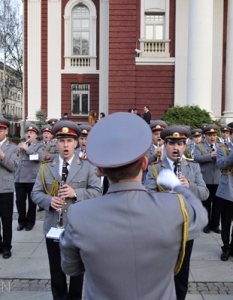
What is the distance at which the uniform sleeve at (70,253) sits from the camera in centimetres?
196

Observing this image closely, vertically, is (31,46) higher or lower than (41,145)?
higher

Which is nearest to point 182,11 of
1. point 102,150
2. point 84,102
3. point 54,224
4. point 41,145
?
point 84,102

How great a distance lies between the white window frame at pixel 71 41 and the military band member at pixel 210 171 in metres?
16.1

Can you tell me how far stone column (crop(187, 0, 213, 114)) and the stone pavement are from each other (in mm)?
→ 11266

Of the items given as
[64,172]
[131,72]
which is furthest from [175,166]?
[131,72]

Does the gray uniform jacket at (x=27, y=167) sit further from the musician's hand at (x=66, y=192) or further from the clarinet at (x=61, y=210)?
the musician's hand at (x=66, y=192)

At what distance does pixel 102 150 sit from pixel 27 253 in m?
5.02

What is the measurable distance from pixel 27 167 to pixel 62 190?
446 centimetres

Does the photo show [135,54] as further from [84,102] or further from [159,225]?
[159,225]

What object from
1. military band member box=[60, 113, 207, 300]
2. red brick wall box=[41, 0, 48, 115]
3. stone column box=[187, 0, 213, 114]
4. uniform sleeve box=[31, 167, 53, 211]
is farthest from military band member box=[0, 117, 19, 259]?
red brick wall box=[41, 0, 48, 115]

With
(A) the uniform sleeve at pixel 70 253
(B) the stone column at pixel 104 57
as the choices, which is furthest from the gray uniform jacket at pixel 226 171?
(B) the stone column at pixel 104 57

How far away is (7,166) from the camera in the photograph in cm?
589

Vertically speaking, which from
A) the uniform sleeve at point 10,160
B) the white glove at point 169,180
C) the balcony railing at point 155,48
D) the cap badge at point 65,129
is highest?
the balcony railing at point 155,48

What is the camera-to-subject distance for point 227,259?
6.00 meters
